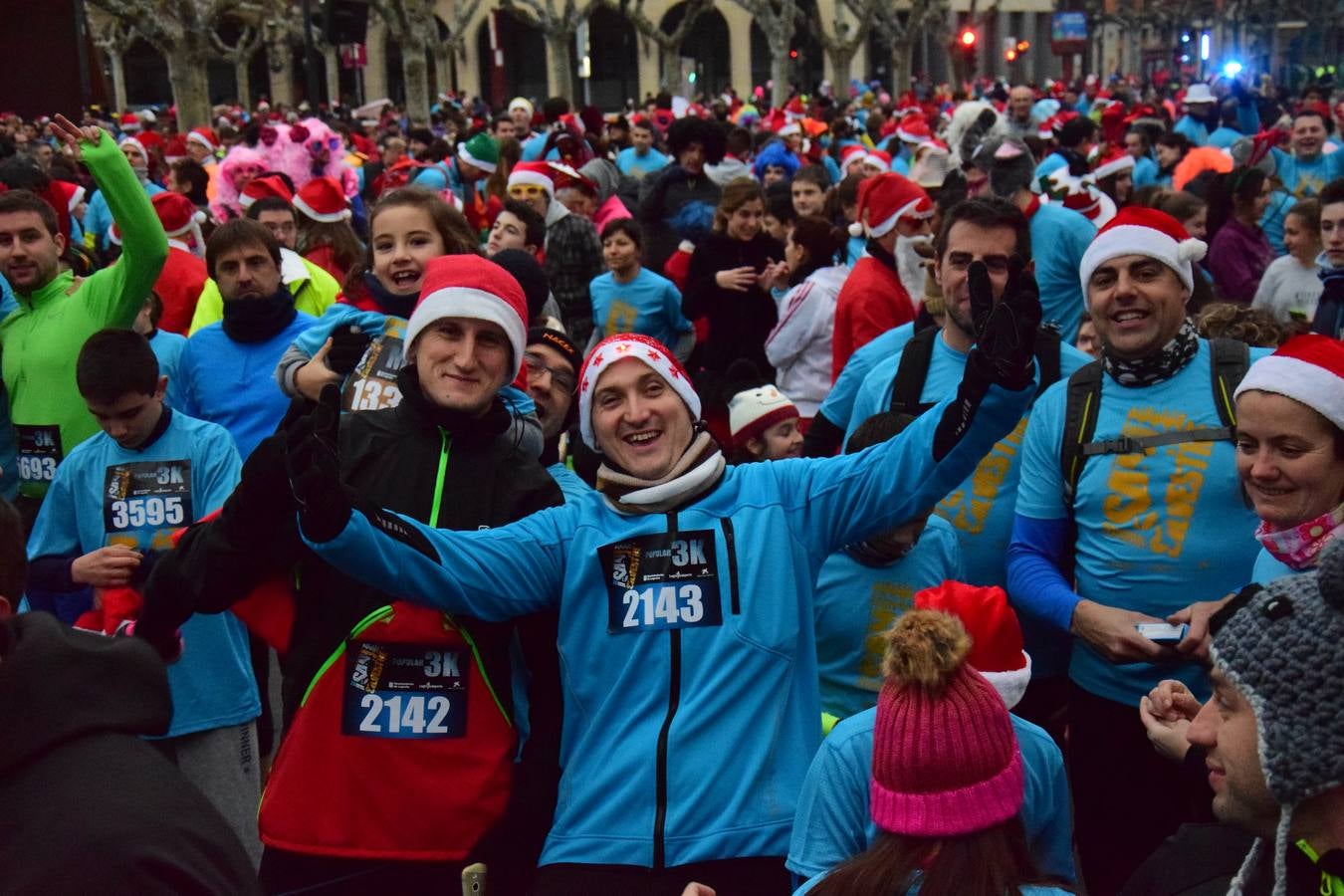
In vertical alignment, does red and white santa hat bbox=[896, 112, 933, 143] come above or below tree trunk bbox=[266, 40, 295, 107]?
below

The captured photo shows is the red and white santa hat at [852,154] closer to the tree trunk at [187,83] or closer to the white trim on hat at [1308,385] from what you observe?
the white trim on hat at [1308,385]

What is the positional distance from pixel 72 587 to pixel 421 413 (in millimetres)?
1648

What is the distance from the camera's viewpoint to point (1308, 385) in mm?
3463

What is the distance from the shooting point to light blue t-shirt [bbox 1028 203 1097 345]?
720 centimetres

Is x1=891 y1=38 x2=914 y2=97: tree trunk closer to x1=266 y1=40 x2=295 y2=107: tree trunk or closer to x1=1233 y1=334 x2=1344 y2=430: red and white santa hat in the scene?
x1=266 y1=40 x2=295 y2=107: tree trunk

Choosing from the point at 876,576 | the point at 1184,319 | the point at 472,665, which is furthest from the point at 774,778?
the point at 1184,319

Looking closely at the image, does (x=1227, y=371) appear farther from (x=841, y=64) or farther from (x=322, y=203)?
(x=841, y=64)

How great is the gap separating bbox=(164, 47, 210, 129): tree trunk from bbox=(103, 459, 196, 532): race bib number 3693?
27677mm

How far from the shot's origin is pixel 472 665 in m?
3.46

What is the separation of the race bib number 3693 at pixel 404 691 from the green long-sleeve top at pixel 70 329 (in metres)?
2.71

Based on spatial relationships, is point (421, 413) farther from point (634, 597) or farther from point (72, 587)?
point (72, 587)

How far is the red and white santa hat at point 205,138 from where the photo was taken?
68.1ft

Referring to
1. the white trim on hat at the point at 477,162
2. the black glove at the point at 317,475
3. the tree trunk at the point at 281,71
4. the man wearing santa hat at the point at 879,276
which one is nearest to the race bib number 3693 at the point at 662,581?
the black glove at the point at 317,475

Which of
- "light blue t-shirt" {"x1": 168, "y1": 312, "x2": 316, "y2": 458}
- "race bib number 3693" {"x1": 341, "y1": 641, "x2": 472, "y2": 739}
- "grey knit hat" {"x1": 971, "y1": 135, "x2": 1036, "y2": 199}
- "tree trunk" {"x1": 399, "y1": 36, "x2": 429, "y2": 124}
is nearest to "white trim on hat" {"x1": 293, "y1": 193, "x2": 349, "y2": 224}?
"light blue t-shirt" {"x1": 168, "y1": 312, "x2": 316, "y2": 458}
